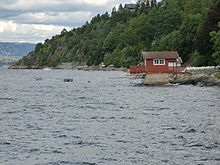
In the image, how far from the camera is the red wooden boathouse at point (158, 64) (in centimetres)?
8088

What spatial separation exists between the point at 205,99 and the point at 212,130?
19723mm

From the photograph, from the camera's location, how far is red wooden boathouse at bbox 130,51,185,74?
80.9m

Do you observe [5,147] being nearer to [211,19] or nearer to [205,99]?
[205,99]

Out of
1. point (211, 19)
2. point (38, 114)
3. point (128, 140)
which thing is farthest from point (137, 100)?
point (211, 19)

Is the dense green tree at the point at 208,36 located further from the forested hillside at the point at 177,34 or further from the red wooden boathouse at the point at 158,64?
the red wooden boathouse at the point at 158,64

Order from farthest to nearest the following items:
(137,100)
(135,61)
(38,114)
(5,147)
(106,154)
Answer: (135,61), (137,100), (38,114), (5,147), (106,154)

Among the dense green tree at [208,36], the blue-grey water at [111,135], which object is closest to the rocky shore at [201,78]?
the dense green tree at [208,36]

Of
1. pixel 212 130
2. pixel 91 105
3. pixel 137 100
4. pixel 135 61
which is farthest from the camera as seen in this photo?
pixel 135 61

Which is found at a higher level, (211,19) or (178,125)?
(211,19)

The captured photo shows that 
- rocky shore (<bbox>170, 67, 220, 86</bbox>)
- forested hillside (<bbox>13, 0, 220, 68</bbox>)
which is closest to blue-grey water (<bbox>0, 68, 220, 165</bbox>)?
rocky shore (<bbox>170, 67, 220, 86</bbox>)

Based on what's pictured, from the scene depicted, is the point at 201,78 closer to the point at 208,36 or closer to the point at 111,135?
the point at 208,36

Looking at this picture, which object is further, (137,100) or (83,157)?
(137,100)

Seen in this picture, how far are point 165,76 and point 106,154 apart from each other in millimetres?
56170

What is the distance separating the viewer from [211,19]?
307 ft
